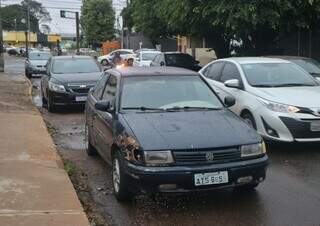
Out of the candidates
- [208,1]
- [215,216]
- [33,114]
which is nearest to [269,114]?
[215,216]

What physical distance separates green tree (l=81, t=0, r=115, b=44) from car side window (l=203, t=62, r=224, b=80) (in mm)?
72258

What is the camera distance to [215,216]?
616cm

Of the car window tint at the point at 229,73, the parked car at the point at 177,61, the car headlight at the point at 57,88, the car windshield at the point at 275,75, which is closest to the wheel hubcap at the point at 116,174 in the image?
the car windshield at the point at 275,75

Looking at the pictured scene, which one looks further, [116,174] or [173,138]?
[116,174]

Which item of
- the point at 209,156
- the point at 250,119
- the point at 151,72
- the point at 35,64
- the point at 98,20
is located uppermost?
the point at 98,20

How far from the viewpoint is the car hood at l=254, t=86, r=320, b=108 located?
359 inches

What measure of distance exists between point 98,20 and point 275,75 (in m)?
74.6

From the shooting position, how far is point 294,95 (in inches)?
372

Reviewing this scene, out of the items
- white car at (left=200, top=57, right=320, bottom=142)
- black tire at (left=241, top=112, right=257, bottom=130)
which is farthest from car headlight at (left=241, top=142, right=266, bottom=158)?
black tire at (left=241, top=112, right=257, bottom=130)

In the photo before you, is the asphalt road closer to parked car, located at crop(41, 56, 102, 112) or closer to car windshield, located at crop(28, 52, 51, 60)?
parked car, located at crop(41, 56, 102, 112)

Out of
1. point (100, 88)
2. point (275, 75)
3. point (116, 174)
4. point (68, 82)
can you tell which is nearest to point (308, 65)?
point (275, 75)

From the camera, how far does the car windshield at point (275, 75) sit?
33.5 feet

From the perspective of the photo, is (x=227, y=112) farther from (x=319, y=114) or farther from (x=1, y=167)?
(x=1, y=167)

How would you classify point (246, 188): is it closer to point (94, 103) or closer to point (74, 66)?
point (94, 103)
